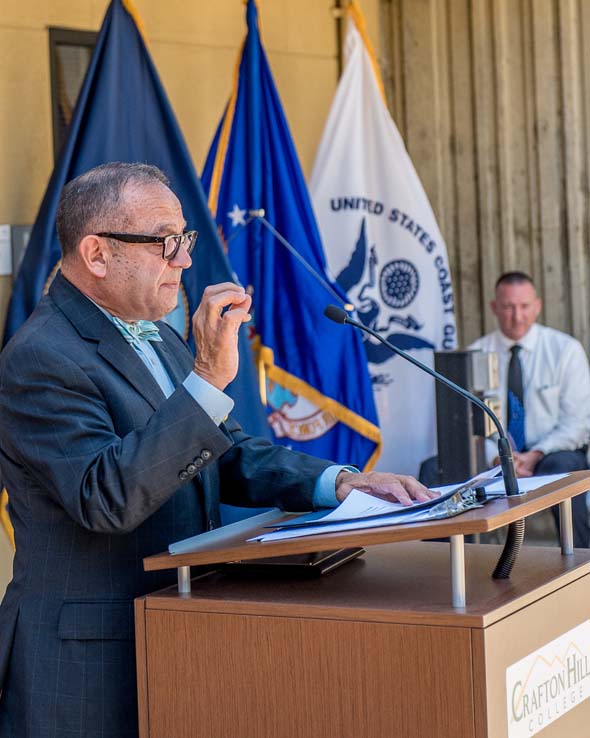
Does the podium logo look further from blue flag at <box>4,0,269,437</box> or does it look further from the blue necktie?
the blue necktie

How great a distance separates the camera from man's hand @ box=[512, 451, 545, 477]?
17.0 ft

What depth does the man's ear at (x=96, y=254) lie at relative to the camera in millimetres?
1938

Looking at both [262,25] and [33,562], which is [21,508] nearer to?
[33,562]

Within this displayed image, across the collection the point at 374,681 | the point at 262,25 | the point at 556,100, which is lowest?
the point at 374,681

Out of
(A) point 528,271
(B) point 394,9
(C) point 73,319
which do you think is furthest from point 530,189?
(C) point 73,319

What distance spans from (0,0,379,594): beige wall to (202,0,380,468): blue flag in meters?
0.23

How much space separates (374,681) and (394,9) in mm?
4807

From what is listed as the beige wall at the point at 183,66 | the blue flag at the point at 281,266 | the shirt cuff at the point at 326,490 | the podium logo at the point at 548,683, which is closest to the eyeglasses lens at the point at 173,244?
the shirt cuff at the point at 326,490

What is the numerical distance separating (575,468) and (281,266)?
1.65 metres

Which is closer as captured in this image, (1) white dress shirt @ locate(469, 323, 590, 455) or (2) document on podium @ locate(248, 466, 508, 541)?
(2) document on podium @ locate(248, 466, 508, 541)

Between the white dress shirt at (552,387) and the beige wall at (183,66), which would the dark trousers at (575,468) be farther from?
the beige wall at (183,66)

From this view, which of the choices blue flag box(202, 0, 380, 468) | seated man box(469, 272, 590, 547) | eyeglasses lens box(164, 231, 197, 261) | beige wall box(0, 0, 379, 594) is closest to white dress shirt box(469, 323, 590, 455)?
seated man box(469, 272, 590, 547)

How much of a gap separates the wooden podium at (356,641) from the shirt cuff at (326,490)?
0.18m

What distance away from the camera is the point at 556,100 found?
17.6 feet
